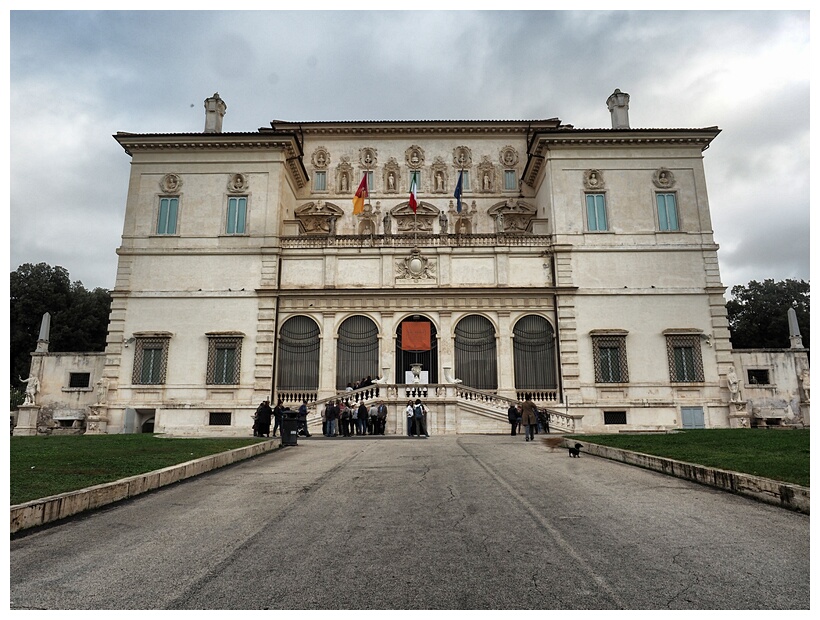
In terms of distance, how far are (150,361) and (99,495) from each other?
75.9 feet

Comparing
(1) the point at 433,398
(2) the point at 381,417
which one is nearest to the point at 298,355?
(2) the point at 381,417

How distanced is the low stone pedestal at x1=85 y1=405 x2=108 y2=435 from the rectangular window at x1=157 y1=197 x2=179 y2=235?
386 inches

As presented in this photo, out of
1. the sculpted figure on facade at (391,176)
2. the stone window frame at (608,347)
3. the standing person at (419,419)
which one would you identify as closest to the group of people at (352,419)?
the standing person at (419,419)

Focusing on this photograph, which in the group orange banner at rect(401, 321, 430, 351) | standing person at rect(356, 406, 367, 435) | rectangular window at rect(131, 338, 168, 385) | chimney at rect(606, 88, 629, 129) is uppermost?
chimney at rect(606, 88, 629, 129)

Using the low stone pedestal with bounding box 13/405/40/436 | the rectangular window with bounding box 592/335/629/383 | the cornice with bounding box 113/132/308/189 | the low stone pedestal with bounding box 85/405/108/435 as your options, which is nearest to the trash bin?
the low stone pedestal with bounding box 85/405/108/435

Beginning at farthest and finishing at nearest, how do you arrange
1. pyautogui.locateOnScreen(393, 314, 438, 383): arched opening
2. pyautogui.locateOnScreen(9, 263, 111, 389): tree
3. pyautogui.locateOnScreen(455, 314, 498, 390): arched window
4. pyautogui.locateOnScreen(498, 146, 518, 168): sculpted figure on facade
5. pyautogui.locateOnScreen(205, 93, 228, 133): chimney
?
1. pyautogui.locateOnScreen(9, 263, 111, 389): tree
2. pyautogui.locateOnScreen(498, 146, 518, 168): sculpted figure on facade
3. pyautogui.locateOnScreen(205, 93, 228, 133): chimney
4. pyautogui.locateOnScreen(393, 314, 438, 383): arched opening
5. pyautogui.locateOnScreen(455, 314, 498, 390): arched window

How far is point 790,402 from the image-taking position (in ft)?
94.3

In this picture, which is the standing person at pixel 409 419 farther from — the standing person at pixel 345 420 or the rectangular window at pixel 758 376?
the rectangular window at pixel 758 376

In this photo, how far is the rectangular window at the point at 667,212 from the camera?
30891mm

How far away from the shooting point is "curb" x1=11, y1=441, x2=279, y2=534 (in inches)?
260

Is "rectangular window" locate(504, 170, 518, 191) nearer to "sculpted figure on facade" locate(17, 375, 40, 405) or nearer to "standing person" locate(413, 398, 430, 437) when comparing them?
"standing person" locate(413, 398, 430, 437)

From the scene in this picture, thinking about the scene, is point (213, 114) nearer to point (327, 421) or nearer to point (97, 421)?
point (97, 421)

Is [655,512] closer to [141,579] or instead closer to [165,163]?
[141,579]

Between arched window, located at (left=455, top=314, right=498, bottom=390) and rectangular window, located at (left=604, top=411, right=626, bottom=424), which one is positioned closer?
rectangular window, located at (left=604, top=411, right=626, bottom=424)
